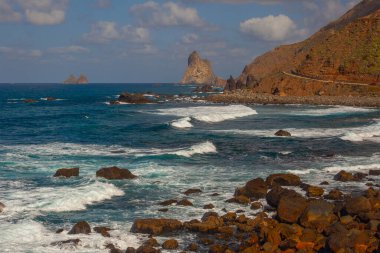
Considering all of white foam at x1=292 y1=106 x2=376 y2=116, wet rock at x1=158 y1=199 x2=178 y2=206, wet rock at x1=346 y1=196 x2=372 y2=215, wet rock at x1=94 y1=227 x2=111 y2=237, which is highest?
white foam at x1=292 y1=106 x2=376 y2=116

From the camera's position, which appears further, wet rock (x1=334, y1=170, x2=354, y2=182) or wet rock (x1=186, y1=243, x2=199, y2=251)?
wet rock (x1=334, y1=170, x2=354, y2=182)

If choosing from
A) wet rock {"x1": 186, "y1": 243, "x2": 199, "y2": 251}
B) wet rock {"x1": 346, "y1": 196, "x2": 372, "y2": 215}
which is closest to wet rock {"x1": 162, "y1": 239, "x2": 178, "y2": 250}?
wet rock {"x1": 186, "y1": 243, "x2": 199, "y2": 251}

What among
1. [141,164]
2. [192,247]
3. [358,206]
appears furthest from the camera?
[141,164]

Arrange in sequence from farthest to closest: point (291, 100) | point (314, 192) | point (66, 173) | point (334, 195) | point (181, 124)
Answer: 1. point (291, 100)
2. point (181, 124)
3. point (66, 173)
4. point (314, 192)
5. point (334, 195)

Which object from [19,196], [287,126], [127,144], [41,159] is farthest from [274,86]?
[19,196]

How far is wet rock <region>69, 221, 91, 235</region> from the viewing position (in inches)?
741

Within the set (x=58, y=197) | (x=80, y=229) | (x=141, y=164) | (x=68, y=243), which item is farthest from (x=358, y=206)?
(x=141, y=164)

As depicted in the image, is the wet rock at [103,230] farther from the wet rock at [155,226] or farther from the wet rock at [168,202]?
the wet rock at [168,202]

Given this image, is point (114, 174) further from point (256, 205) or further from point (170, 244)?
point (170, 244)

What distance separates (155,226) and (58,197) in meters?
6.80

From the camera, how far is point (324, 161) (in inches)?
1297

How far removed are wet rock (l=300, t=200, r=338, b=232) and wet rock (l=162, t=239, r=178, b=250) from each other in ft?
16.6

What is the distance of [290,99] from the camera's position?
3679 inches

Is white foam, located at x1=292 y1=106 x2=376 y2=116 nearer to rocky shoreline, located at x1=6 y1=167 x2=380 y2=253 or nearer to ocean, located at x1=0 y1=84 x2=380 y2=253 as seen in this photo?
ocean, located at x1=0 y1=84 x2=380 y2=253
